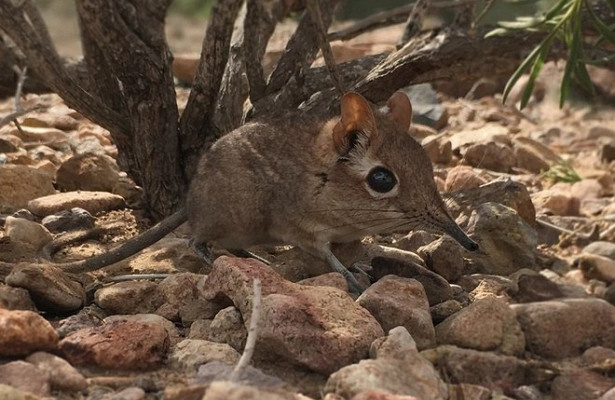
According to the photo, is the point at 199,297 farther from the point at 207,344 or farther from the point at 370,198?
the point at 370,198

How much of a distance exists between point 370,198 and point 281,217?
1.51 feet

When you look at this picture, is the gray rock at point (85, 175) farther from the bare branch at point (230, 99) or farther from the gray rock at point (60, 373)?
the gray rock at point (60, 373)

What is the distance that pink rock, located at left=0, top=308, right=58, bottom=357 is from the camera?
299 cm

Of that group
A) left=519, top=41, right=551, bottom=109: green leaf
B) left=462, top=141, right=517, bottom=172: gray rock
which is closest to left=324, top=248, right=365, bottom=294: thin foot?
left=519, top=41, right=551, bottom=109: green leaf

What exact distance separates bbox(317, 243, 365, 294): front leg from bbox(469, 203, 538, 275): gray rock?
0.87 meters

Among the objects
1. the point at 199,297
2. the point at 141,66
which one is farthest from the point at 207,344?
the point at 141,66

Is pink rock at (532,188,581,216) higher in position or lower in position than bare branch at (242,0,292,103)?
lower

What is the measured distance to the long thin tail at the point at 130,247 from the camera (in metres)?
4.41

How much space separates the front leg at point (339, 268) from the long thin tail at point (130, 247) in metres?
0.84

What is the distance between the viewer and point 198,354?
10.5ft

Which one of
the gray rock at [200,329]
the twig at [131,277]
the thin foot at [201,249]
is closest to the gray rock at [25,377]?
the gray rock at [200,329]

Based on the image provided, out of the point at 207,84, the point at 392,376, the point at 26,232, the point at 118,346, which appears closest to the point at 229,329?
the point at 118,346

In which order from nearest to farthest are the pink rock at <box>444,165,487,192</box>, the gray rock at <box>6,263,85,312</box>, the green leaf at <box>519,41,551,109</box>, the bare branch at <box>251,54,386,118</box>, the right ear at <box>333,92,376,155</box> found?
the gray rock at <box>6,263,85,312</box>
the right ear at <box>333,92,376,155</box>
the green leaf at <box>519,41,551,109</box>
the bare branch at <box>251,54,386,118</box>
the pink rock at <box>444,165,487,192</box>

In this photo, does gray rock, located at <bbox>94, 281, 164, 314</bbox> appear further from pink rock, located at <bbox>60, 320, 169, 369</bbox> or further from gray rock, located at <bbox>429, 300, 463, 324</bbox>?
gray rock, located at <bbox>429, 300, 463, 324</bbox>
